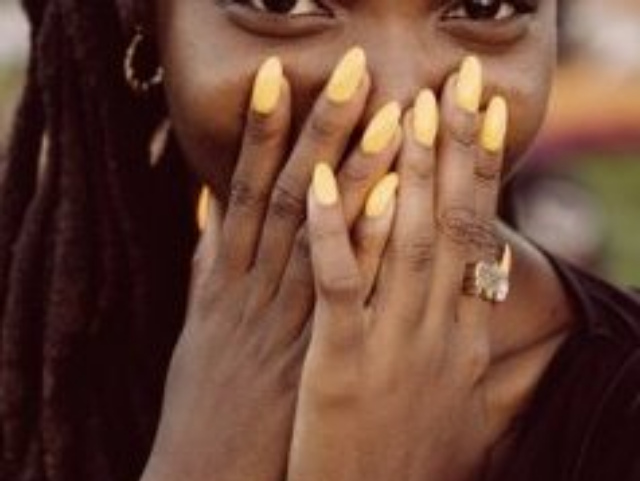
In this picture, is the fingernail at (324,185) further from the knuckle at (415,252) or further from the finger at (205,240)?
the finger at (205,240)

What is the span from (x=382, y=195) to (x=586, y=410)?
1.67 feet

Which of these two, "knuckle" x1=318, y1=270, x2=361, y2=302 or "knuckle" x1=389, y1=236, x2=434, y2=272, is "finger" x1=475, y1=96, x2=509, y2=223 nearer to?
"knuckle" x1=389, y1=236, x2=434, y2=272

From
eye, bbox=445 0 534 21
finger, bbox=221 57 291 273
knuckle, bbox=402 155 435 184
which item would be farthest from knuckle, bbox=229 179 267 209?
eye, bbox=445 0 534 21

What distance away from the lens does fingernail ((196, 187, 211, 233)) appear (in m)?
3.01

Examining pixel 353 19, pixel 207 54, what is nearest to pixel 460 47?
pixel 353 19

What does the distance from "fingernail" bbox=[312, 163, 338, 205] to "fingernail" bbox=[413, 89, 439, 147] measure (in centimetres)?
12

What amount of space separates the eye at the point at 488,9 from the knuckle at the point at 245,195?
13.9 inches

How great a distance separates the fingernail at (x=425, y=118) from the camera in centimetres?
249

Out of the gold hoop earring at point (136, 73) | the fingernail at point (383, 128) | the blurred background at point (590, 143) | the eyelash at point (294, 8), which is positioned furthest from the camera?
the blurred background at point (590, 143)

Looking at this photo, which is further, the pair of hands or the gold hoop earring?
the gold hoop earring

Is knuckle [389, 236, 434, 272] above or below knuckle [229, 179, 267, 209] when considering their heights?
below

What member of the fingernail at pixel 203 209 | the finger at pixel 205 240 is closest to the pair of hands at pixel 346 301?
the finger at pixel 205 240

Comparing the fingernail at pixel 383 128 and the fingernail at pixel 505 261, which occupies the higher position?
the fingernail at pixel 383 128

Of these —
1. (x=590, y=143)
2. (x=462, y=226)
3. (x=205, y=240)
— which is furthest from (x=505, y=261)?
(x=590, y=143)
